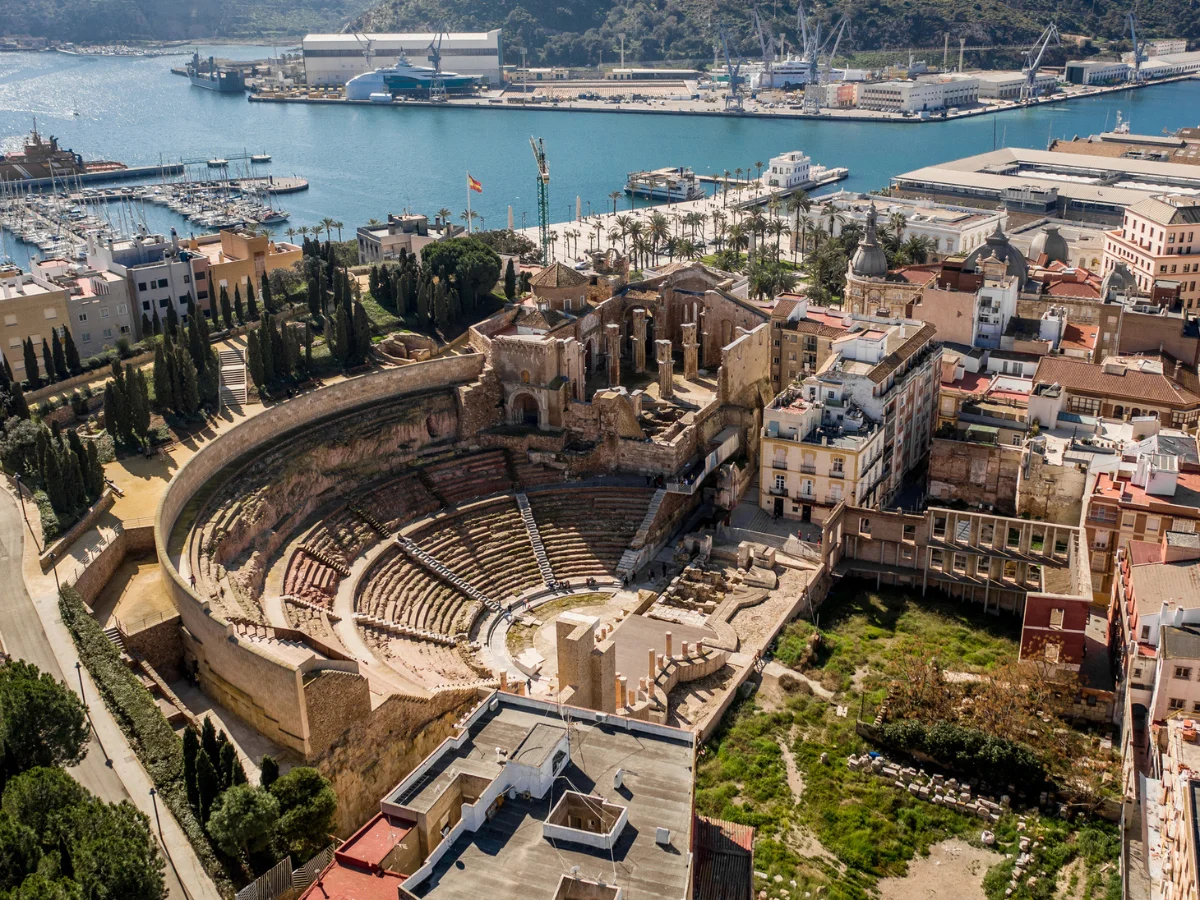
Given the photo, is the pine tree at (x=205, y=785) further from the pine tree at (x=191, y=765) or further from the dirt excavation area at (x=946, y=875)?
the dirt excavation area at (x=946, y=875)

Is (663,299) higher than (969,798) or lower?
higher

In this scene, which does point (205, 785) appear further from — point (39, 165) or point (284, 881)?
point (39, 165)

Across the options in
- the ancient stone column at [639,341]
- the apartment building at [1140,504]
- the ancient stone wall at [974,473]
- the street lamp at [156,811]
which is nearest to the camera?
the street lamp at [156,811]

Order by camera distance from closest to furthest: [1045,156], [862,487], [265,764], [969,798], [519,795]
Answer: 1. [519,795]
2. [265,764]
3. [969,798]
4. [862,487]
5. [1045,156]

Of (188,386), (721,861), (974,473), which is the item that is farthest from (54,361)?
(974,473)

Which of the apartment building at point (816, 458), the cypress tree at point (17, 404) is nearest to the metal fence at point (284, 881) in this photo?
the apartment building at point (816, 458)

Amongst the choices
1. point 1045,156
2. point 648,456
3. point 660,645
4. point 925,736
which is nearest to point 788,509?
point 648,456

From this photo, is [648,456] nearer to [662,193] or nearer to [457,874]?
[457,874]
